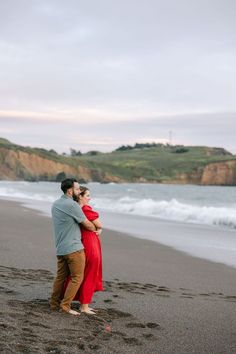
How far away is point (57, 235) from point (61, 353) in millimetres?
2061

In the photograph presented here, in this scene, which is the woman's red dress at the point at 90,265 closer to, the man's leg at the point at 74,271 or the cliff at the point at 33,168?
the man's leg at the point at 74,271

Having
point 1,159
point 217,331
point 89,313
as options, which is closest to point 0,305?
point 89,313

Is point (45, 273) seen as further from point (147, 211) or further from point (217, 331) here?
point (147, 211)

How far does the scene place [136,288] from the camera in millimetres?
8117

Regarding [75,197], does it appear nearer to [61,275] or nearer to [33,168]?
[61,275]

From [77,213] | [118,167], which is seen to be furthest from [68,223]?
[118,167]

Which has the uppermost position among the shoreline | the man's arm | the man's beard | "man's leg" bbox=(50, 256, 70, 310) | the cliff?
the cliff

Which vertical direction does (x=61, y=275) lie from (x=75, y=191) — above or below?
below

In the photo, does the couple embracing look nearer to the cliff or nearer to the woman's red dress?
the woman's red dress

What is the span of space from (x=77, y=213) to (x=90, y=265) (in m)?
0.69

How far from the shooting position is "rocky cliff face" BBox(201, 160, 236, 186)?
15950 cm

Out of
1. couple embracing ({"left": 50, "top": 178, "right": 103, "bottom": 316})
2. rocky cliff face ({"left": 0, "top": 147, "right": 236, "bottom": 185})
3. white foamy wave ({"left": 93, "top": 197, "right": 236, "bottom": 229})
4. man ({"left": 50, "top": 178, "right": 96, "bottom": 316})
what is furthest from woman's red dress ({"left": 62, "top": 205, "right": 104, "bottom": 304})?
rocky cliff face ({"left": 0, "top": 147, "right": 236, "bottom": 185})

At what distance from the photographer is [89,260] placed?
21.9 ft

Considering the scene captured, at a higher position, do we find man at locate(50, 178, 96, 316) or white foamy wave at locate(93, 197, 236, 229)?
man at locate(50, 178, 96, 316)
